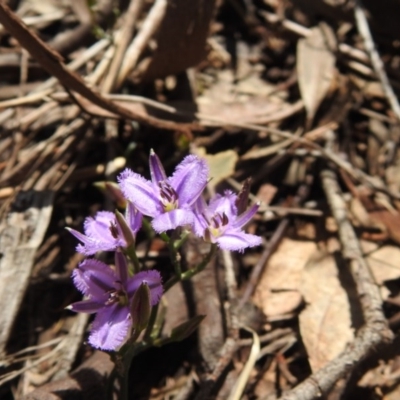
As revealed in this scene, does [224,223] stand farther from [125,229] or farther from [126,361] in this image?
[126,361]

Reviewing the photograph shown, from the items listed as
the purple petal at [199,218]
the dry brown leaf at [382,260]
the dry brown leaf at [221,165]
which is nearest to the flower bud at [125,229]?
the purple petal at [199,218]

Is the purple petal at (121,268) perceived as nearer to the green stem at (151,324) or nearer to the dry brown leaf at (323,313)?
the green stem at (151,324)

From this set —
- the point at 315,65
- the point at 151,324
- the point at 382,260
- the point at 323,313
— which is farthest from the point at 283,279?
the point at 315,65

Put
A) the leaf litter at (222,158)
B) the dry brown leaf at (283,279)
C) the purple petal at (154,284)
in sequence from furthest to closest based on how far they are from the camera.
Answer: the dry brown leaf at (283,279) → the leaf litter at (222,158) → the purple petal at (154,284)

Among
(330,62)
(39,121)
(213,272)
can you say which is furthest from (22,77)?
(330,62)

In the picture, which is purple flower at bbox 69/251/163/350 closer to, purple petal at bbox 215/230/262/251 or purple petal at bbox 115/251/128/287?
purple petal at bbox 115/251/128/287

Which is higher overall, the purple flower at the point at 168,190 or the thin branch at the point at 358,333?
the purple flower at the point at 168,190

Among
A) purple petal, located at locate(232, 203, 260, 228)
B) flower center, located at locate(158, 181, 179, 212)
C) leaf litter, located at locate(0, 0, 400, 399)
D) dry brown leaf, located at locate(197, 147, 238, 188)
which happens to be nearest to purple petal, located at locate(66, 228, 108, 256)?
flower center, located at locate(158, 181, 179, 212)

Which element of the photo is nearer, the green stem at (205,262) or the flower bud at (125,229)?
the flower bud at (125,229)

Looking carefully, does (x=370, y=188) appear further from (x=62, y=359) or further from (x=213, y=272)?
(x=62, y=359)
